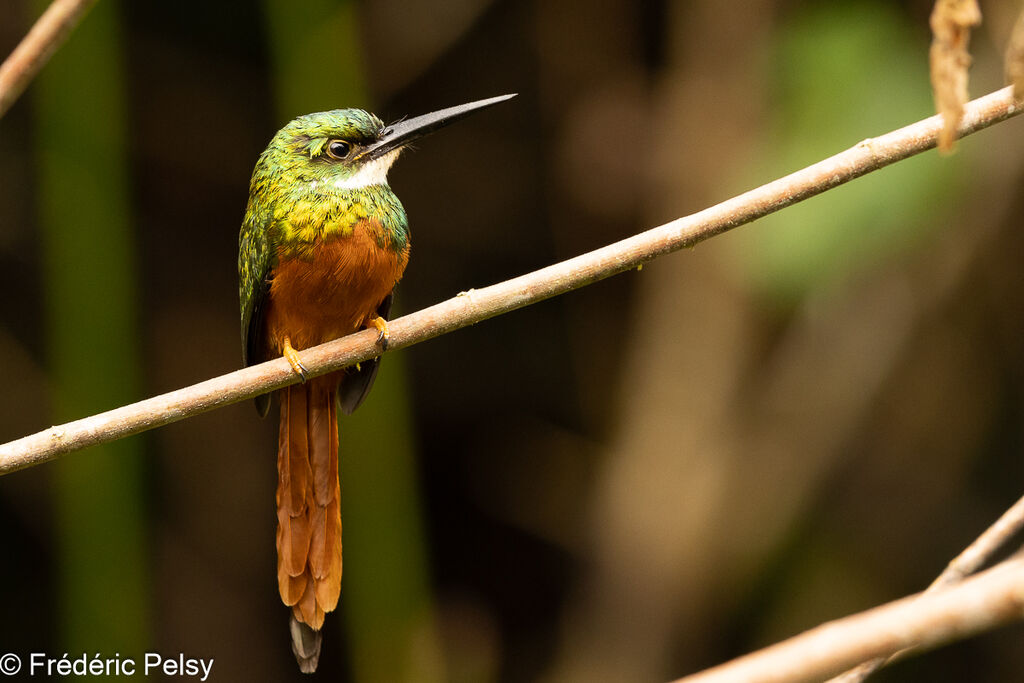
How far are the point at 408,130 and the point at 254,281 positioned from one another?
0.45 m

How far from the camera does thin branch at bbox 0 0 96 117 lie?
36.4 inches

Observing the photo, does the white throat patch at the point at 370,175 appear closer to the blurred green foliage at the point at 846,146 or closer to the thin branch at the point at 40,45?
the blurred green foliage at the point at 846,146

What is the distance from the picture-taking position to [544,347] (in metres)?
3.34

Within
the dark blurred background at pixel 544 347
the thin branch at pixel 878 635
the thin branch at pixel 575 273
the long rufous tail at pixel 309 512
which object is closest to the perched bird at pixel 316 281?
the long rufous tail at pixel 309 512

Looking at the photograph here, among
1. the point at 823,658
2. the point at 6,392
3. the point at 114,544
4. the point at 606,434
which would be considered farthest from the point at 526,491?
the point at 823,658

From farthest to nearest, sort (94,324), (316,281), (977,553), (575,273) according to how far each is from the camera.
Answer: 1. (94,324)
2. (316,281)
3. (575,273)
4. (977,553)

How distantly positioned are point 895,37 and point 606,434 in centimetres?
141

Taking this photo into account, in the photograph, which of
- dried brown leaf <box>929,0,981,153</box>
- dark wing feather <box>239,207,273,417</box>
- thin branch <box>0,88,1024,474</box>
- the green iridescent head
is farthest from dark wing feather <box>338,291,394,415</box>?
dried brown leaf <box>929,0,981,153</box>

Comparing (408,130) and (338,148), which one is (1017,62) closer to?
(408,130)

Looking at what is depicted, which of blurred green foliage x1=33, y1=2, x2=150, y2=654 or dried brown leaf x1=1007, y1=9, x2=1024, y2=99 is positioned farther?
blurred green foliage x1=33, y1=2, x2=150, y2=654

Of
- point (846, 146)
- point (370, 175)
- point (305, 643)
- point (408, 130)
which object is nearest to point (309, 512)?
point (305, 643)

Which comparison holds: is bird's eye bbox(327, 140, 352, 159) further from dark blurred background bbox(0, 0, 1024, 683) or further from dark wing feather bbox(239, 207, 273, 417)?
dark blurred background bbox(0, 0, 1024, 683)

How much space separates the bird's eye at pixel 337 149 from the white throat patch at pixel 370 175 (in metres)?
0.06

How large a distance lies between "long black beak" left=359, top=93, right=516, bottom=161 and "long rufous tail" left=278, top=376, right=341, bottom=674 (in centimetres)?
50
